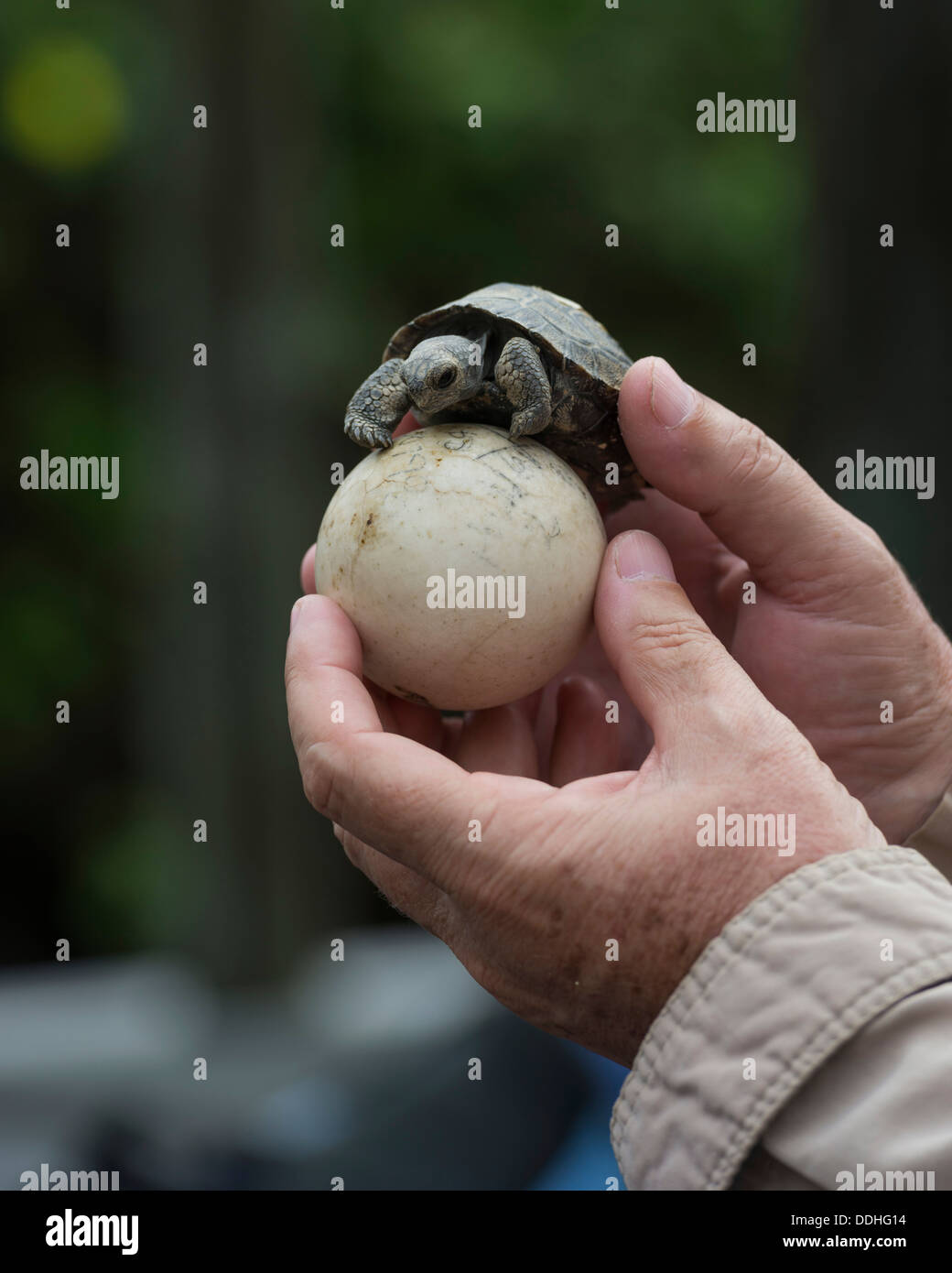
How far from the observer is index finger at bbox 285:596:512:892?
1.80 metres

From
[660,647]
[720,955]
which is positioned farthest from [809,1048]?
[660,647]

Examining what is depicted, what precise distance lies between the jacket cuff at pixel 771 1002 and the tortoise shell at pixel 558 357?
3.52 feet

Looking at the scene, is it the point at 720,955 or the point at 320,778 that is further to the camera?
the point at 320,778

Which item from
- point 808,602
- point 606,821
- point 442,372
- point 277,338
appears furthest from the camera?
point 277,338

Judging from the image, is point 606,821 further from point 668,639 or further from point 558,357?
point 558,357

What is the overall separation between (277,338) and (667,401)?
3.01 m

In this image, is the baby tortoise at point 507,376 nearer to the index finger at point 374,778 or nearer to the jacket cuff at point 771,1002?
the index finger at point 374,778

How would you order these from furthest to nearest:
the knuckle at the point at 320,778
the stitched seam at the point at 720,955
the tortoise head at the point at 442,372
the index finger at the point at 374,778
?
the tortoise head at the point at 442,372 < the knuckle at the point at 320,778 < the index finger at the point at 374,778 < the stitched seam at the point at 720,955

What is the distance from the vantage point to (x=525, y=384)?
6.93 ft

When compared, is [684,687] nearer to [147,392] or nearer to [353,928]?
[353,928]

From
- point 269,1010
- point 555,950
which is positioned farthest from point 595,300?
point 555,950

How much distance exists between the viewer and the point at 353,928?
16.6 feet

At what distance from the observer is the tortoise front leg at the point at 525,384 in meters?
2.10

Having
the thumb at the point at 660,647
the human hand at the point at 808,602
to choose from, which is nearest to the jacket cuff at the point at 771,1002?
the thumb at the point at 660,647
